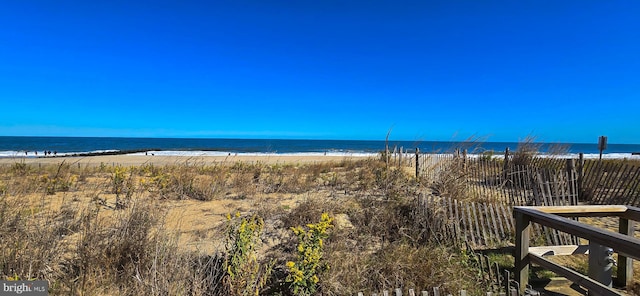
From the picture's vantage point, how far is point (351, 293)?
2.87 m

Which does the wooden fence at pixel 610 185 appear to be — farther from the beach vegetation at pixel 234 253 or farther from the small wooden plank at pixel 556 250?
the beach vegetation at pixel 234 253

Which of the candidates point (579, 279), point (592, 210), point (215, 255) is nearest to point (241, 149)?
point (215, 255)

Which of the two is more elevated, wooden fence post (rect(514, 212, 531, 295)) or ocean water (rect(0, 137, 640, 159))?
ocean water (rect(0, 137, 640, 159))

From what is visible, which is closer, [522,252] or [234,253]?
[234,253]

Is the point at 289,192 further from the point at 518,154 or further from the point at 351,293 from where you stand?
the point at 518,154

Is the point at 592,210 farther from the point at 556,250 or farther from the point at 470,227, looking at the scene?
the point at 470,227

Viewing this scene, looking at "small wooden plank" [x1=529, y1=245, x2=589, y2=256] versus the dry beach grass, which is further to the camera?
"small wooden plank" [x1=529, y1=245, x2=589, y2=256]

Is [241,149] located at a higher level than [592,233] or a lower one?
higher

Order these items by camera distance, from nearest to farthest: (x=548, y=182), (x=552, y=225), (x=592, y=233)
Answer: (x=592, y=233)
(x=552, y=225)
(x=548, y=182)

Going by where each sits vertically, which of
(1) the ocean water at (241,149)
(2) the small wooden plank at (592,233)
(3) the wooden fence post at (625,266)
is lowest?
(3) the wooden fence post at (625,266)

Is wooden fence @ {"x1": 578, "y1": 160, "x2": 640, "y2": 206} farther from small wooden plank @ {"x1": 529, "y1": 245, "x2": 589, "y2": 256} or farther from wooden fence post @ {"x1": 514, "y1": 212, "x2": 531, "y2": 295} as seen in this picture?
wooden fence post @ {"x1": 514, "y1": 212, "x2": 531, "y2": 295}

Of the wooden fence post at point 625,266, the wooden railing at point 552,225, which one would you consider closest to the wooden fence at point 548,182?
the wooden fence post at point 625,266

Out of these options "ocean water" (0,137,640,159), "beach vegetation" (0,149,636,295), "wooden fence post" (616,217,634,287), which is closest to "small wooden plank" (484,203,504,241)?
"beach vegetation" (0,149,636,295)

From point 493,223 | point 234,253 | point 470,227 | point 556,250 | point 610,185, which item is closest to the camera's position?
point 234,253
